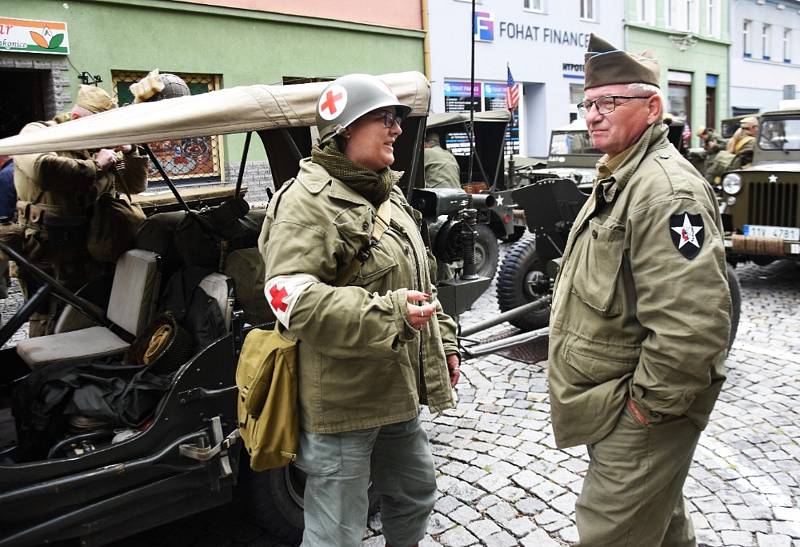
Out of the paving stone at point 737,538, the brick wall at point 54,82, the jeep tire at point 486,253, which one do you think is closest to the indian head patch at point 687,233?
the paving stone at point 737,538

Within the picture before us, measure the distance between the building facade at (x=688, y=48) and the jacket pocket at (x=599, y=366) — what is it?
2139 cm

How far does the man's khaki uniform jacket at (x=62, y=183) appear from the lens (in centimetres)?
441

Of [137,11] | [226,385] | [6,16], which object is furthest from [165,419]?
[137,11]

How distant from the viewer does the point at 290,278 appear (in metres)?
2.18

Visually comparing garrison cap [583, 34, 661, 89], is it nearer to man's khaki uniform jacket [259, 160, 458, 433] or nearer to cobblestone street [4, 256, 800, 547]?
man's khaki uniform jacket [259, 160, 458, 433]

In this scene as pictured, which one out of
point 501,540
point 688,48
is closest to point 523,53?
point 688,48

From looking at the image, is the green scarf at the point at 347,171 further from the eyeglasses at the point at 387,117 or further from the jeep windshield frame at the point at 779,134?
the jeep windshield frame at the point at 779,134

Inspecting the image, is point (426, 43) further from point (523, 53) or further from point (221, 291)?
point (221, 291)

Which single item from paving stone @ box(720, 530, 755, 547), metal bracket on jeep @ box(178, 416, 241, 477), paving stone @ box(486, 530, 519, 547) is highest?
metal bracket on jeep @ box(178, 416, 241, 477)

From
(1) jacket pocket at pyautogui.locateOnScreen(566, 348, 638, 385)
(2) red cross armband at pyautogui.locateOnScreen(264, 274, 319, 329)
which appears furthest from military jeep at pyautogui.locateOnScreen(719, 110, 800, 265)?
(2) red cross armband at pyautogui.locateOnScreen(264, 274, 319, 329)

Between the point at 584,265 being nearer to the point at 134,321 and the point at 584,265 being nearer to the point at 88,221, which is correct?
the point at 134,321

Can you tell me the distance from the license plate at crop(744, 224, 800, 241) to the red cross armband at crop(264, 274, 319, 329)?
7.48 m

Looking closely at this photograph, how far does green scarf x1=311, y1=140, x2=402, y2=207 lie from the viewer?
2396mm

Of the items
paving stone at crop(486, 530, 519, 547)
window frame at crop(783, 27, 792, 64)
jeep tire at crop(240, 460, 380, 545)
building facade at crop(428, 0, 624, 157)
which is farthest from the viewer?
window frame at crop(783, 27, 792, 64)
